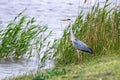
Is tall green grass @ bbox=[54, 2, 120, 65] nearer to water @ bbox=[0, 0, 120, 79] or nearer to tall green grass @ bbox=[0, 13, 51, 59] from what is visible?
tall green grass @ bbox=[0, 13, 51, 59]

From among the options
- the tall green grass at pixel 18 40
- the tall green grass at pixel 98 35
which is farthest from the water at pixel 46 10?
the tall green grass at pixel 98 35

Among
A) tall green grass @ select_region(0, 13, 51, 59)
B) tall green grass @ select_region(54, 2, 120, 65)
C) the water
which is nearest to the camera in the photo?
tall green grass @ select_region(54, 2, 120, 65)

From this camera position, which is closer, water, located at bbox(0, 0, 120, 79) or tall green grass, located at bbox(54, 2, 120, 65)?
tall green grass, located at bbox(54, 2, 120, 65)

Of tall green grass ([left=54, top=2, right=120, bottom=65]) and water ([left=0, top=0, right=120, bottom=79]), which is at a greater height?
water ([left=0, top=0, right=120, bottom=79])

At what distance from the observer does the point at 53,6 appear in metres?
23.8

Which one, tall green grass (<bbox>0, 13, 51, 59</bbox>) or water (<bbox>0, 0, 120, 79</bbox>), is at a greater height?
water (<bbox>0, 0, 120, 79</bbox>)

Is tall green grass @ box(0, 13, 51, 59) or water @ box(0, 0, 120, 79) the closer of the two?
tall green grass @ box(0, 13, 51, 59)

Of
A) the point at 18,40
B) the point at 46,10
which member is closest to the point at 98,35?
the point at 18,40

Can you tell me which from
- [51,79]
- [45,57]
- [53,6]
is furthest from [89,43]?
[53,6]

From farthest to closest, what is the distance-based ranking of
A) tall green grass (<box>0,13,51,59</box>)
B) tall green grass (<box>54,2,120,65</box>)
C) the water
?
the water
tall green grass (<box>0,13,51,59</box>)
tall green grass (<box>54,2,120,65</box>)

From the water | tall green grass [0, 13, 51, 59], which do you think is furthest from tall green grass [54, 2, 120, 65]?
the water

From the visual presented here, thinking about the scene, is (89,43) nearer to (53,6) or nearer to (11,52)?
(11,52)

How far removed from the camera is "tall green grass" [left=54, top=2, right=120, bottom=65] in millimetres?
11078

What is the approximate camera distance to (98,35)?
1114 cm
